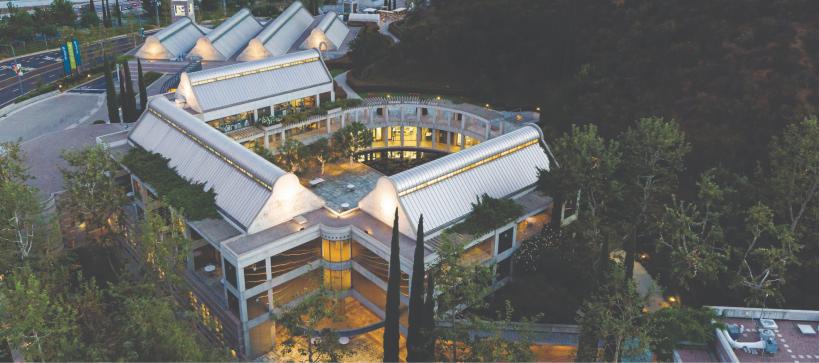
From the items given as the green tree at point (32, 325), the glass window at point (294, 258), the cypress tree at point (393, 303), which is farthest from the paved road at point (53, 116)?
the cypress tree at point (393, 303)

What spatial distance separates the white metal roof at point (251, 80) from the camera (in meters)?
77.4

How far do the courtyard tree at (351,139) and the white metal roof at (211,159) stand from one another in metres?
16.9

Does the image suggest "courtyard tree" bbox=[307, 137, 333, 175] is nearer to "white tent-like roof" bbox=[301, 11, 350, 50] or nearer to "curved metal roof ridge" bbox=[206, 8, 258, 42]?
"white tent-like roof" bbox=[301, 11, 350, 50]

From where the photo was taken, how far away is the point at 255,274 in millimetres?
50156

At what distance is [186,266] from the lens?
56656mm

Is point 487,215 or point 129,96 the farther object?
point 129,96

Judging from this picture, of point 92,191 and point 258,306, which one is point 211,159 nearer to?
point 92,191

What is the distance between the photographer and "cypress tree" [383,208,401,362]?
4312 cm

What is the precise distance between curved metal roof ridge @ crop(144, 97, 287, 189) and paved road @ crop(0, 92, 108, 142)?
105 ft

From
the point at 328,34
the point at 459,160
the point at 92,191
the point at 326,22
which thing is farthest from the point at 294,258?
the point at 326,22

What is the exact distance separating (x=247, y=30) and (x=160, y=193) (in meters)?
85.6

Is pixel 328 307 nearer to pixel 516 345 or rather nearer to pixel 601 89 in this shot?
pixel 516 345

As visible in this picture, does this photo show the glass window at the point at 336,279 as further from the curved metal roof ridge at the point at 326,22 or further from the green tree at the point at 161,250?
the curved metal roof ridge at the point at 326,22

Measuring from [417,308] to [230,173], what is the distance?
23949 mm
